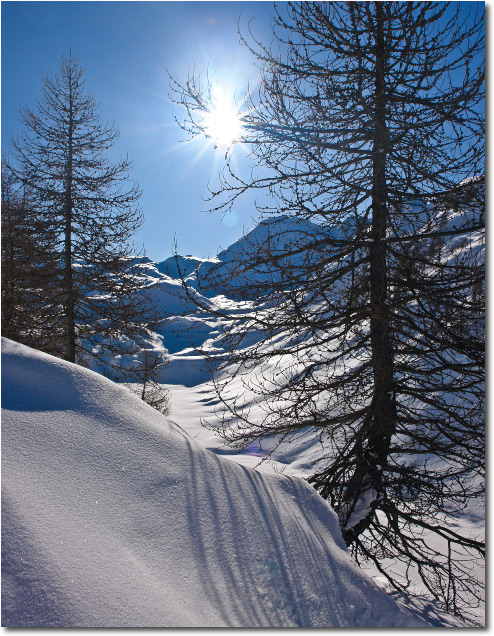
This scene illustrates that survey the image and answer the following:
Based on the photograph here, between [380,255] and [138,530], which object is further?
[380,255]

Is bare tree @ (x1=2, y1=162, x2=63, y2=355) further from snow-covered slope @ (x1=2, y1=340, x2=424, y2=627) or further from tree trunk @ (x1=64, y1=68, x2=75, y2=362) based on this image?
snow-covered slope @ (x1=2, y1=340, x2=424, y2=627)

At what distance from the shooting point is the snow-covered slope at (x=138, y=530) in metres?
1.31

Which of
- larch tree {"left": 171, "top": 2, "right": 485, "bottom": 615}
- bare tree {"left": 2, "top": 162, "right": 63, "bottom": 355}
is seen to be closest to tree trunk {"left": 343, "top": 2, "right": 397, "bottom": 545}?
Answer: larch tree {"left": 171, "top": 2, "right": 485, "bottom": 615}

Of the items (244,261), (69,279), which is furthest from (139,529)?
(69,279)

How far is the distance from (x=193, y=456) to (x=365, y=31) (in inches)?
169

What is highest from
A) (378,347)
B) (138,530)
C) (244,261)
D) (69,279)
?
(69,279)

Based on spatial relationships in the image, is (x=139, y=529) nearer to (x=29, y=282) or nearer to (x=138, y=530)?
(x=138, y=530)

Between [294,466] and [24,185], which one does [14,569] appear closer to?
[24,185]

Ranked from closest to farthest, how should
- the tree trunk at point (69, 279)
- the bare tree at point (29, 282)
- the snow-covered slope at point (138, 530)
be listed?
the snow-covered slope at point (138, 530), the bare tree at point (29, 282), the tree trunk at point (69, 279)

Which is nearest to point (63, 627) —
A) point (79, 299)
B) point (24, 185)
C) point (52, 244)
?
point (79, 299)

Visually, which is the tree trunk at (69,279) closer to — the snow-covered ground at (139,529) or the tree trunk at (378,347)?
the snow-covered ground at (139,529)

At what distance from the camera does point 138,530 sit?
1.66 meters

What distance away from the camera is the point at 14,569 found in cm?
124

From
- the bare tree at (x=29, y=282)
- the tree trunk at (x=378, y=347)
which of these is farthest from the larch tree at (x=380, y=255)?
the bare tree at (x=29, y=282)
